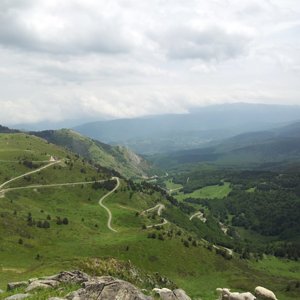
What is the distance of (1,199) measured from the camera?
194 metres

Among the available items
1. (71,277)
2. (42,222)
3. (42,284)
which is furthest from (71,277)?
(42,222)

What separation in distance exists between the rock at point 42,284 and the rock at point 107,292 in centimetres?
1055

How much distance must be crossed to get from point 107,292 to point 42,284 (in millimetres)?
14452

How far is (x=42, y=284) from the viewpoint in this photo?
54625 millimetres

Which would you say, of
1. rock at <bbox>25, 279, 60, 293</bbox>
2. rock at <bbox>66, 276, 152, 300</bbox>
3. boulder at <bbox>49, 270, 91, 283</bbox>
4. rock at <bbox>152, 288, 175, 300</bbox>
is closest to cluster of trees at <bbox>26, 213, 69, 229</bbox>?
boulder at <bbox>49, 270, 91, 283</bbox>

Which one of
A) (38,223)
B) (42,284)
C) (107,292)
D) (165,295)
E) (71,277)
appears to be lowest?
(38,223)

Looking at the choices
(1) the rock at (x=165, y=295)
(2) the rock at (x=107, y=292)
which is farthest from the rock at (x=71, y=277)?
(2) the rock at (x=107, y=292)

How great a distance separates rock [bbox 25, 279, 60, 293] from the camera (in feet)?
176

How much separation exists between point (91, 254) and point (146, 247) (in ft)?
71.3

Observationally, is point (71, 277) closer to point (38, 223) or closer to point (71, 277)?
point (71, 277)

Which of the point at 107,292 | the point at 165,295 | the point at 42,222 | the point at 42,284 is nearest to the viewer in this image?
the point at 107,292

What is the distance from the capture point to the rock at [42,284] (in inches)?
2108

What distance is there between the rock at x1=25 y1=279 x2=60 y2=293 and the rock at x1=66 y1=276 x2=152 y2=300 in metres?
10.5

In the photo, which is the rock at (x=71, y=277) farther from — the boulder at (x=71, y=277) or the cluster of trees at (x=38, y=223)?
the cluster of trees at (x=38, y=223)
